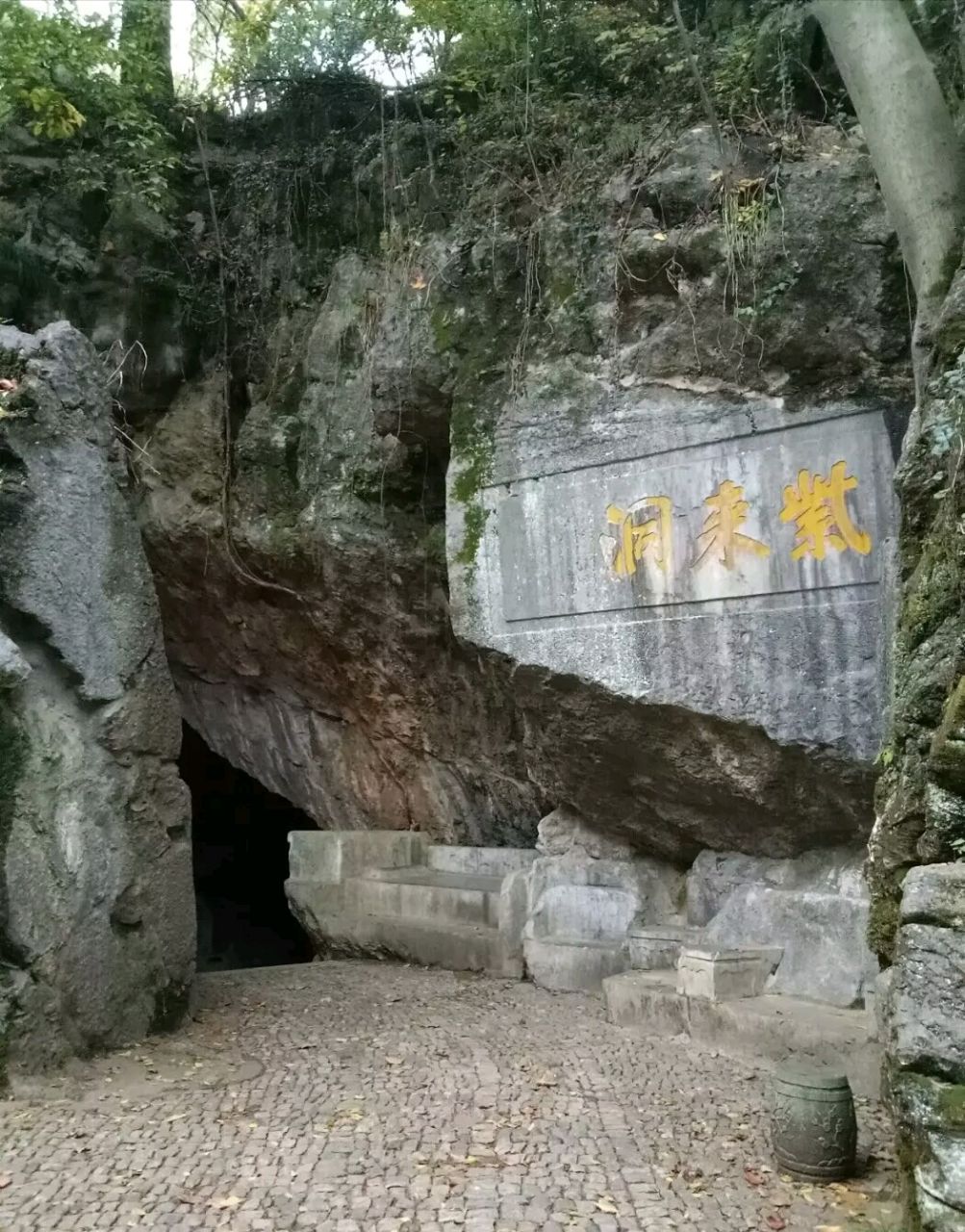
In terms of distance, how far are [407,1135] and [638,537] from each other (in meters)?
3.32

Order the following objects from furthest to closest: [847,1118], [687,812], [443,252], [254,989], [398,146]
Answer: [398,146]
[443,252]
[254,989]
[687,812]
[847,1118]

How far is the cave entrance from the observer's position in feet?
42.1

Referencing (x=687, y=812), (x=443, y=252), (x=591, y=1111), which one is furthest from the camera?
(x=443, y=252)

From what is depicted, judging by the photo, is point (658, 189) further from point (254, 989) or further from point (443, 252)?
point (254, 989)

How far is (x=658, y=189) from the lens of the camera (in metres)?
6.16

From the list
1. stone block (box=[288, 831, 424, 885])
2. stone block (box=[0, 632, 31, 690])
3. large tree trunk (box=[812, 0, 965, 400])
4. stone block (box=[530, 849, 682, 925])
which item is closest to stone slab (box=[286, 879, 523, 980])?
stone block (box=[288, 831, 424, 885])

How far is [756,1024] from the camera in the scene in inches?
194

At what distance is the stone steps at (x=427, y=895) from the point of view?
7.07m

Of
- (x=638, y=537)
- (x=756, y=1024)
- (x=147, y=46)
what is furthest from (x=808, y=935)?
(x=147, y=46)

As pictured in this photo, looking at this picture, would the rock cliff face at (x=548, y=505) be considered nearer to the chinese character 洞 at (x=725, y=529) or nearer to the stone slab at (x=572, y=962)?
the chinese character 洞 at (x=725, y=529)

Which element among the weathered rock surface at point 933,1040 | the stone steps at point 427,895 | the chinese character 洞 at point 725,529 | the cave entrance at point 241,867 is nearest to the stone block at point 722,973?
the stone steps at point 427,895

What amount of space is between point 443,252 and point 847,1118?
5835 mm

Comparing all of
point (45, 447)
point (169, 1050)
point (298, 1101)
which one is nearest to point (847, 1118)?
point (298, 1101)

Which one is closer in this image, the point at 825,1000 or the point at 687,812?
the point at 825,1000
